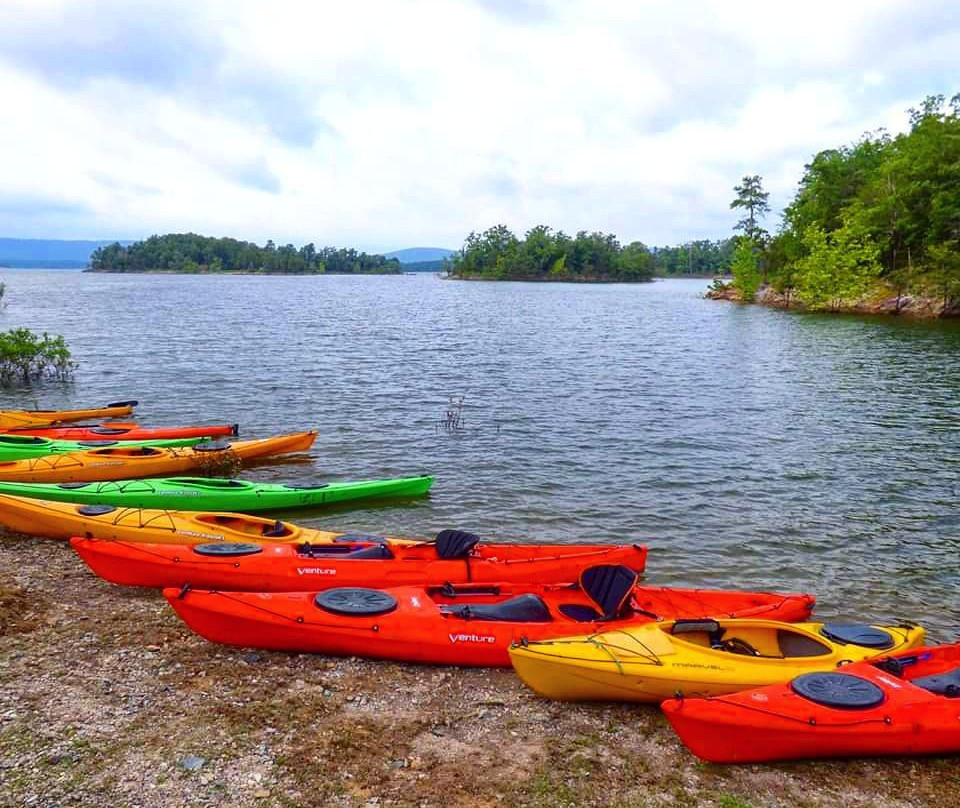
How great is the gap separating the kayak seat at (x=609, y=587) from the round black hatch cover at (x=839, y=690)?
2.04m

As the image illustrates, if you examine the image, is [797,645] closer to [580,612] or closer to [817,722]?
[817,722]

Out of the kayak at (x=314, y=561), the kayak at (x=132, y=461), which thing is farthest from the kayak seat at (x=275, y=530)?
the kayak at (x=132, y=461)

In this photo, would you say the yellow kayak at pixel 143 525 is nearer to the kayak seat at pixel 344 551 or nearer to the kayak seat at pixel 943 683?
the kayak seat at pixel 344 551

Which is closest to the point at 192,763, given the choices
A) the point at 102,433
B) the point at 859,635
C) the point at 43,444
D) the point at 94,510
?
the point at 94,510

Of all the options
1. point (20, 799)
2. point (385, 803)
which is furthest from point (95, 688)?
point (385, 803)

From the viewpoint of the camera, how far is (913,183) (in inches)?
2029

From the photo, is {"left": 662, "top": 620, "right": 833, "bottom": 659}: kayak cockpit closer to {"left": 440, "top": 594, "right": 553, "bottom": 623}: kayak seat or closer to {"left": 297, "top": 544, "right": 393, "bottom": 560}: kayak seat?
{"left": 440, "top": 594, "right": 553, "bottom": 623}: kayak seat

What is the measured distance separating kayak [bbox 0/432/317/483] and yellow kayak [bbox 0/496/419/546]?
8.19ft

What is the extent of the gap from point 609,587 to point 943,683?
3285 millimetres

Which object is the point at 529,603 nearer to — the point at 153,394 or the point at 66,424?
the point at 66,424

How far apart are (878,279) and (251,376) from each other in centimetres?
4700

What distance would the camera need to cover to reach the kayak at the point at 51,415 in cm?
1756

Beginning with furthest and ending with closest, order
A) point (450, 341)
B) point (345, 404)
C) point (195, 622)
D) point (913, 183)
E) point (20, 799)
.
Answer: point (913, 183) < point (450, 341) < point (345, 404) < point (195, 622) < point (20, 799)

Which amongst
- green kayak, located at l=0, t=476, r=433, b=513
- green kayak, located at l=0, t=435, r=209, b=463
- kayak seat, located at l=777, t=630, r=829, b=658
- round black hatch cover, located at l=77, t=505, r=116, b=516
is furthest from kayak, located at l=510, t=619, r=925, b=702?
green kayak, located at l=0, t=435, r=209, b=463
